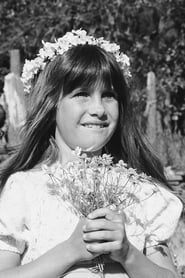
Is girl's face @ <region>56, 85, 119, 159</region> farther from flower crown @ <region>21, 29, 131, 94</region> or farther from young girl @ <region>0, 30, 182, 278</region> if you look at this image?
flower crown @ <region>21, 29, 131, 94</region>

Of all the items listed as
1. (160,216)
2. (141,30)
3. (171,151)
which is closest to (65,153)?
(160,216)

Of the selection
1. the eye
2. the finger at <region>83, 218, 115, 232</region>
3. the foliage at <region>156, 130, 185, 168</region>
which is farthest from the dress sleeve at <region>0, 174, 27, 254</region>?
the foliage at <region>156, 130, 185, 168</region>

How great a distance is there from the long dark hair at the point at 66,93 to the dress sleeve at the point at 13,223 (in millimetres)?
109

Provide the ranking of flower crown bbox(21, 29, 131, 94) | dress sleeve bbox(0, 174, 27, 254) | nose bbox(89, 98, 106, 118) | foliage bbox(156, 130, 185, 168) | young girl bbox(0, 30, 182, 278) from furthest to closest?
foliage bbox(156, 130, 185, 168)
flower crown bbox(21, 29, 131, 94)
nose bbox(89, 98, 106, 118)
dress sleeve bbox(0, 174, 27, 254)
young girl bbox(0, 30, 182, 278)

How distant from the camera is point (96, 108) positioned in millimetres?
2486

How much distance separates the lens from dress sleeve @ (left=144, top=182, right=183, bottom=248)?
2473 mm

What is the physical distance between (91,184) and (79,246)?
0.62 feet

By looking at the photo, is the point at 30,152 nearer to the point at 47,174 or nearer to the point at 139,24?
the point at 47,174

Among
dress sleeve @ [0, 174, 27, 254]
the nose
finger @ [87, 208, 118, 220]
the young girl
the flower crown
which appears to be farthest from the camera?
the flower crown

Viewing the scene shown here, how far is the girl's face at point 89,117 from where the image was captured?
2508 mm

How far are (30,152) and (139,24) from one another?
7.24 meters

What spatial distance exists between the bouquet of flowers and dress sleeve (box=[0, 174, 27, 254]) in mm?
120

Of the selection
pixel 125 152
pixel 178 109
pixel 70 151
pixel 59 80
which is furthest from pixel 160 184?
pixel 178 109

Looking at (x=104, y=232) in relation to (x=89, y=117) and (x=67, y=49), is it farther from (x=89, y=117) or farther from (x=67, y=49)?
(x=67, y=49)
